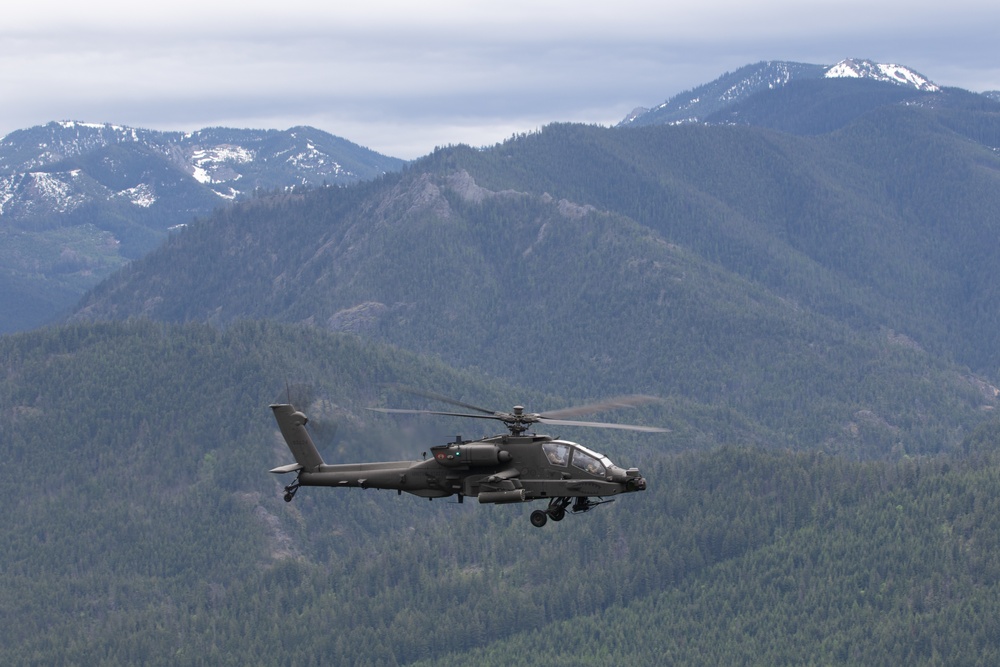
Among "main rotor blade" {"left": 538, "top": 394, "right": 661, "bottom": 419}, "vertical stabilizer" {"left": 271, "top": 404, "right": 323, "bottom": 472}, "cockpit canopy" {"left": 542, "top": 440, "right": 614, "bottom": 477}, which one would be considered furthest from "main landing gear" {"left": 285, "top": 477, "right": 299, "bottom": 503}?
"main rotor blade" {"left": 538, "top": 394, "right": 661, "bottom": 419}

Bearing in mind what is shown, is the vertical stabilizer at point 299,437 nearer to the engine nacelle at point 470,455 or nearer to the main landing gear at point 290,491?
the main landing gear at point 290,491

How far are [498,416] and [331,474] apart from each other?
59.9ft

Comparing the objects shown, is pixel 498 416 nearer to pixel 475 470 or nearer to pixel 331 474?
pixel 475 470

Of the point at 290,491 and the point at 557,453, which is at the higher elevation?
the point at 557,453

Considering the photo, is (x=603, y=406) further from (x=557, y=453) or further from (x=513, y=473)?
(x=513, y=473)

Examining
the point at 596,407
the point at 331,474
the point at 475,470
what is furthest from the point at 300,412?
the point at 596,407

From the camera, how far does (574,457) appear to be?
120500 millimetres

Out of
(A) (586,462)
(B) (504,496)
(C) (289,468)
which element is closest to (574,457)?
(A) (586,462)

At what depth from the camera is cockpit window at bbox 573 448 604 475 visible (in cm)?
11962

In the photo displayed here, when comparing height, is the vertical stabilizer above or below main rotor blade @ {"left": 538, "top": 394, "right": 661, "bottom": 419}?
below

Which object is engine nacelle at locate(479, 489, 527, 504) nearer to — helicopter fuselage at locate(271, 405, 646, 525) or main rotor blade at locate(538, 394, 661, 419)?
helicopter fuselage at locate(271, 405, 646, 525)

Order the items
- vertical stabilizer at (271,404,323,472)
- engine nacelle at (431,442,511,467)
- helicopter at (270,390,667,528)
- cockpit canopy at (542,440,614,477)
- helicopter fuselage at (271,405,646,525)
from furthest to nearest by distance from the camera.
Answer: vertical stabilizer at (271,404,323,472)
engine nacelle at (431,442,511,467)
cockpit canopy at (542,440,614,477)
helicopter fuselage at (271,405,646,525)
helicopter at (270,390,667,528)

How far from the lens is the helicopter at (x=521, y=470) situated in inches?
4678

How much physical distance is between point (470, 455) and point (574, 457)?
7401 mm
